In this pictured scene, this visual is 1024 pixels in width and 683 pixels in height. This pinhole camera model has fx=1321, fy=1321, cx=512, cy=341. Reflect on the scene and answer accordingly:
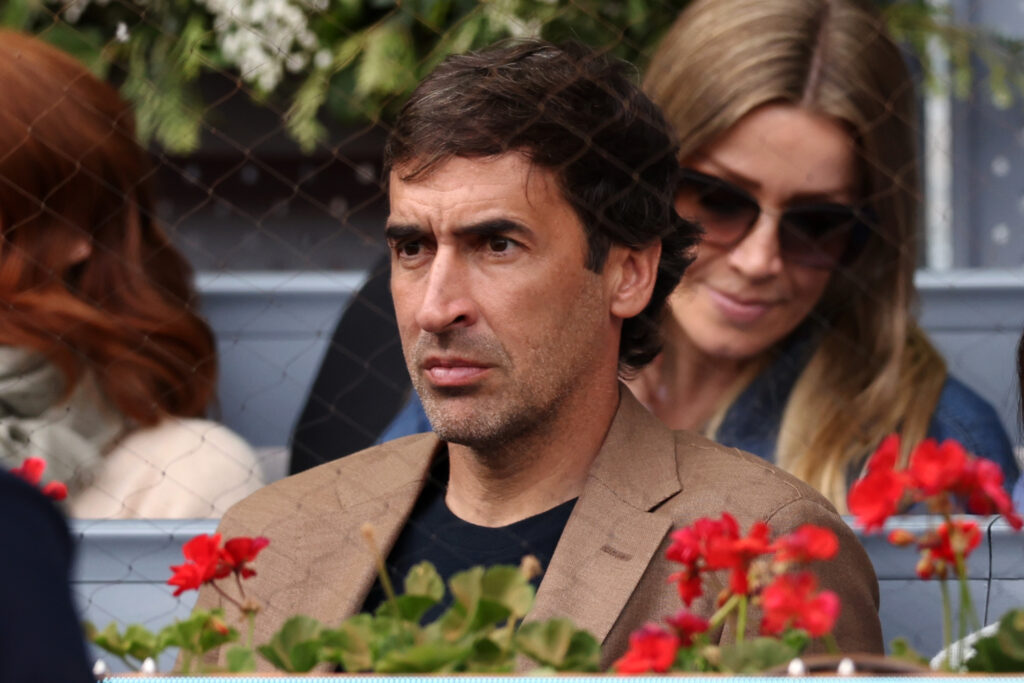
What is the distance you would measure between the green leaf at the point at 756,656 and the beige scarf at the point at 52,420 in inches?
51.2

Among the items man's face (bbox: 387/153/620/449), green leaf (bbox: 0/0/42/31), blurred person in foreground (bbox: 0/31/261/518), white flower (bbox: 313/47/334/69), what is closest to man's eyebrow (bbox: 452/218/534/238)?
man's face (bbox: 387/153/620/449)

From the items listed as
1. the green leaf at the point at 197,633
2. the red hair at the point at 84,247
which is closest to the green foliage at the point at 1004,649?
the green leaf at the point at 197,633

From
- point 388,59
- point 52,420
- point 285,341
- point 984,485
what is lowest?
point 285,341

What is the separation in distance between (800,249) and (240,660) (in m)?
1.21

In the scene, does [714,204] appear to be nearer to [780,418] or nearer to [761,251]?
[761,251]

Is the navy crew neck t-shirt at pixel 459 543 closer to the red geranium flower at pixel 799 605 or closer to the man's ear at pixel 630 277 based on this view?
the man's ear at pixel 630 277

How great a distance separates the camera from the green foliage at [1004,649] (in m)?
0.80

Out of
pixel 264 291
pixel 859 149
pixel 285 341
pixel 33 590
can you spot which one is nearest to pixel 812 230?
pixel 859 149

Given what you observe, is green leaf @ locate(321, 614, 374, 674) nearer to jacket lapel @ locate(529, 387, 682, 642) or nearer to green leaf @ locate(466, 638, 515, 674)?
green leaf @ locate(466, 638, 515, 674)

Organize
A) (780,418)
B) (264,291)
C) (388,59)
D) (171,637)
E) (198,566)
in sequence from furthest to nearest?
(388,59) → (264,291) → (780,418) → (198,566) → (171,637)

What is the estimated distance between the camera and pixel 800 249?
187 cm

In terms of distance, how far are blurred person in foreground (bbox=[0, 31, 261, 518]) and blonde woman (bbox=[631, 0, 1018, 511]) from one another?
27.7 inches

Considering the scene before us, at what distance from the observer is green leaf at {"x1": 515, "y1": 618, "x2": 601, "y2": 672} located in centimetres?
82

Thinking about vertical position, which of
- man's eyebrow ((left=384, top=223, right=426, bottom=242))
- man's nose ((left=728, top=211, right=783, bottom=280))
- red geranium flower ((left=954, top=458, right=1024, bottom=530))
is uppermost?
red geranium flower ((left=954, top=458, right=1024, bottom=530))
